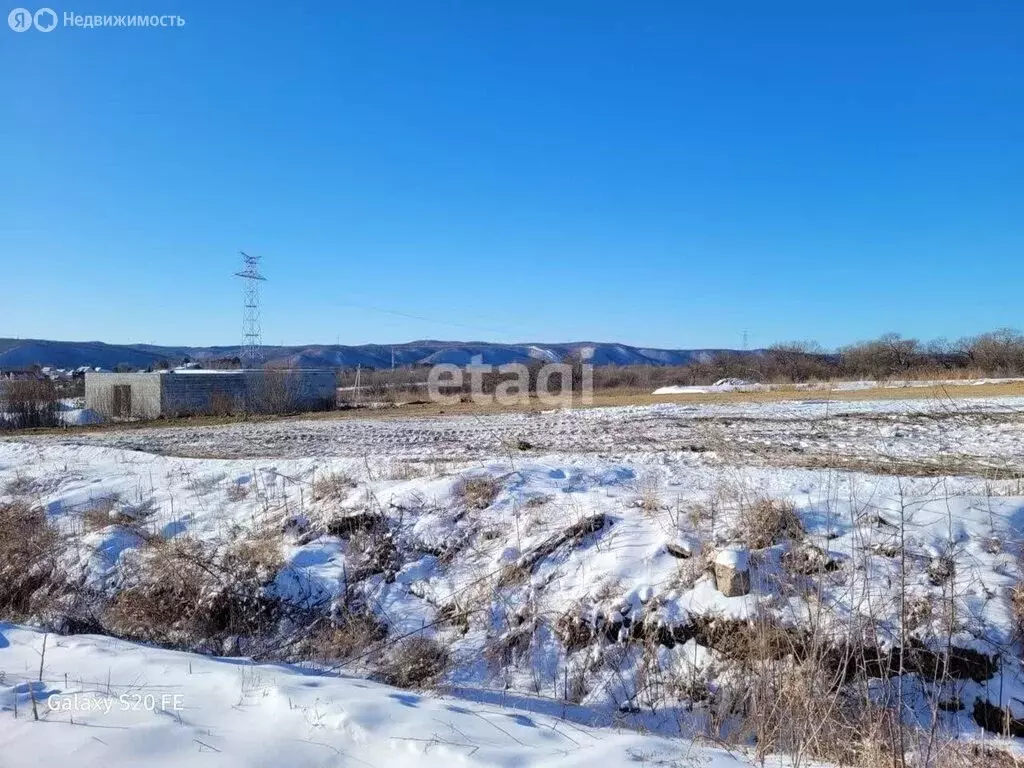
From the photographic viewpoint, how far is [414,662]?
17.0 feet

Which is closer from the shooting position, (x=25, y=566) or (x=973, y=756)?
(x=973, y=756)

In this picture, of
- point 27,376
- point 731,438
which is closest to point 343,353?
point 27,376

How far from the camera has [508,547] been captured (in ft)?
20.7

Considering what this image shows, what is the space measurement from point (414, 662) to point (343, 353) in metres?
154

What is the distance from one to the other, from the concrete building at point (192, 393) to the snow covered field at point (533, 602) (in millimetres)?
33587

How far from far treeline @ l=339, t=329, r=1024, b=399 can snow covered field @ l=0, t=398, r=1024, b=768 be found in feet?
142

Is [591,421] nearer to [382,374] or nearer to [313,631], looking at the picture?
[313,631]

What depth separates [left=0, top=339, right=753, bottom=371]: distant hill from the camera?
420 ft

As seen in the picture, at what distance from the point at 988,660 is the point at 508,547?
12.6 feet

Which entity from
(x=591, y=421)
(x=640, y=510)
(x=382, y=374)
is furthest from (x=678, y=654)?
(x=382, y=374)

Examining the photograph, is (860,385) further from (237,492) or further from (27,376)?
(27,376)

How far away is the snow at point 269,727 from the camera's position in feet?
10.2

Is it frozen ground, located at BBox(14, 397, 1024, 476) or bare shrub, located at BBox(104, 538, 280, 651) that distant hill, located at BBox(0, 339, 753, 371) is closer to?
frozen ground, located at BBox(14, 397, 1024, 476)

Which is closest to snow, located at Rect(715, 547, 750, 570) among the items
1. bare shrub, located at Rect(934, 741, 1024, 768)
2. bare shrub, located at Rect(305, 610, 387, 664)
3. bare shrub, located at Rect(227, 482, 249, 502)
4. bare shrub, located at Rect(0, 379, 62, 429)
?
bare shrub, located at Rect(934, 741, 1024, 768)
